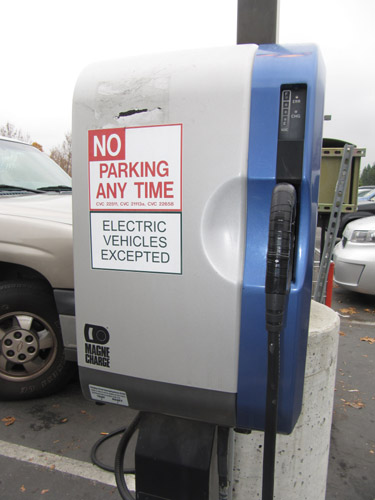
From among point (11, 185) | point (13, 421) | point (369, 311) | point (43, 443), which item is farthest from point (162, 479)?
point (369, 311)

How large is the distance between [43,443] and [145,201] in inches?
81.2

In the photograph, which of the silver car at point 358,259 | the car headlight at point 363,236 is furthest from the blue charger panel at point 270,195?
the car headlight at point 363,236

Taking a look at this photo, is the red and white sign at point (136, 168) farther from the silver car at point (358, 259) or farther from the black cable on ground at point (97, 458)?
the silver car at point (358, 259)

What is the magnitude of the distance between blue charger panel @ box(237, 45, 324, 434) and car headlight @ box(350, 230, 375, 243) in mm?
4564

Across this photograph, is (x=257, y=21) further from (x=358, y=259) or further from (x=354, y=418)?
(x=358, y=259)

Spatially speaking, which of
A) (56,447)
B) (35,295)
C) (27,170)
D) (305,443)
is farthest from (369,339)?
(27,170)

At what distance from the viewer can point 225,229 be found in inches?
46.8

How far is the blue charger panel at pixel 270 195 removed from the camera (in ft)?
3.67

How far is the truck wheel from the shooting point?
2850 mm

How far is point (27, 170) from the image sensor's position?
386 cm

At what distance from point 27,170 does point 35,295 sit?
1514mm

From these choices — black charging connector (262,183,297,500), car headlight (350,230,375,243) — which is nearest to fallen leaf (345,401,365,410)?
black charging connector (262,183,297,500)

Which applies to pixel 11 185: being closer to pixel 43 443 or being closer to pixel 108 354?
pixel 43 443

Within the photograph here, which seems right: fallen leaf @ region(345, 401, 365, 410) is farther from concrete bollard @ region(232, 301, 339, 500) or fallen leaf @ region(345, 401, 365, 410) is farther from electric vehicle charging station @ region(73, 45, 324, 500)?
electric vehicle charging station @ region(73, 45, 324, 500)
